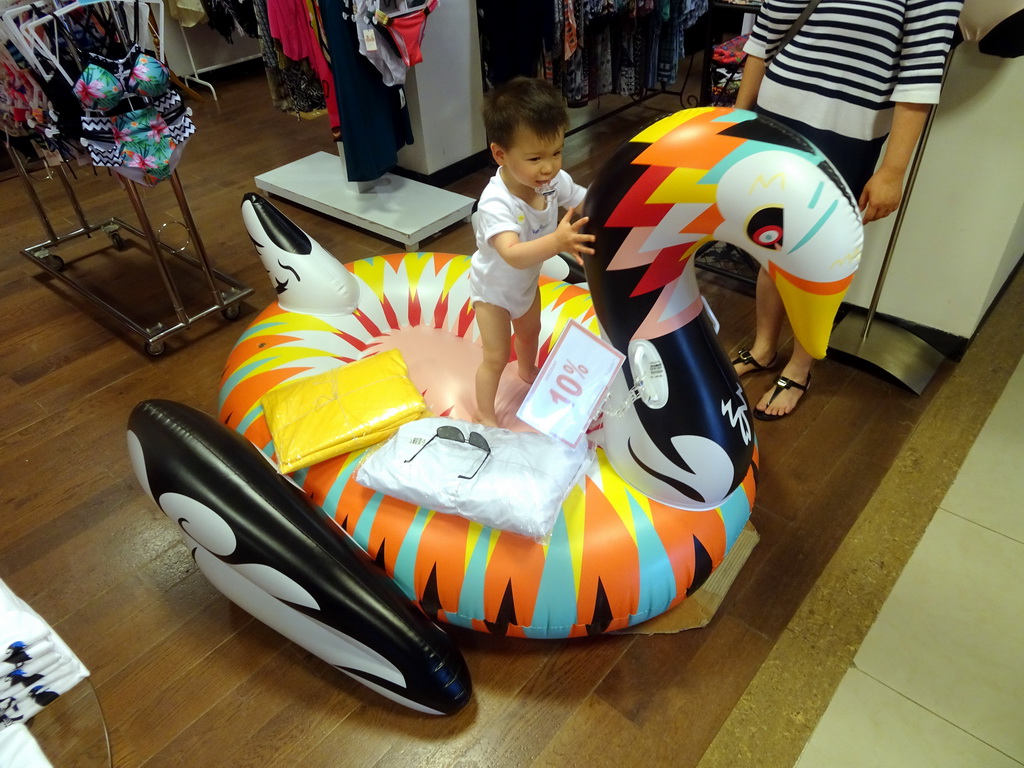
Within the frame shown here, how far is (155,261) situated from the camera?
2.37 metres

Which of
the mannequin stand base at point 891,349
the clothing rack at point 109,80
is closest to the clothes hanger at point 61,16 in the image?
the clothing rack at point 109,80

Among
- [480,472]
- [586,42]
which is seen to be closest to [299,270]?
[480,472]

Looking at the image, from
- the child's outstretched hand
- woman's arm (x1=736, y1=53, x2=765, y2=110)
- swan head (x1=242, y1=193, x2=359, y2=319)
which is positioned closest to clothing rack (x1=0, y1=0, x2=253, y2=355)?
swan head (x1=242, y1=193, x2=359, y2=319)

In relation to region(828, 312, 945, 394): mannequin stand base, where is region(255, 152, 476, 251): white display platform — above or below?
above

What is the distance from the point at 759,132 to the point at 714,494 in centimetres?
62

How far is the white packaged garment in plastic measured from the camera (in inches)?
47.8

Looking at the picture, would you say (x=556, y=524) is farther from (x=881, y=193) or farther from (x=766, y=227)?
(x=881, y=193)

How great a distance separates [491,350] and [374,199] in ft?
5.82

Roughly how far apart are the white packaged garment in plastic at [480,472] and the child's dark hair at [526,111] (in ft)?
1.75

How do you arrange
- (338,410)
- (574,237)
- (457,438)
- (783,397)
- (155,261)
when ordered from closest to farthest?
(574,237) → (457,438) → (338,410) → (783,397) → (155,261)

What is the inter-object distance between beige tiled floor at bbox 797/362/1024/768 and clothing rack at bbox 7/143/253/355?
2.11 metres

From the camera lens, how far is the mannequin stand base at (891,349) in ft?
6.61

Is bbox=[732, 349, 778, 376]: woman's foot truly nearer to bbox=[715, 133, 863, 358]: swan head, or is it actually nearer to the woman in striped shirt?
the woman in striped shirt

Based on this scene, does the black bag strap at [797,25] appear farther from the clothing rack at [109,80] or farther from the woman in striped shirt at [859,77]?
the clothing rack at [109,80]
